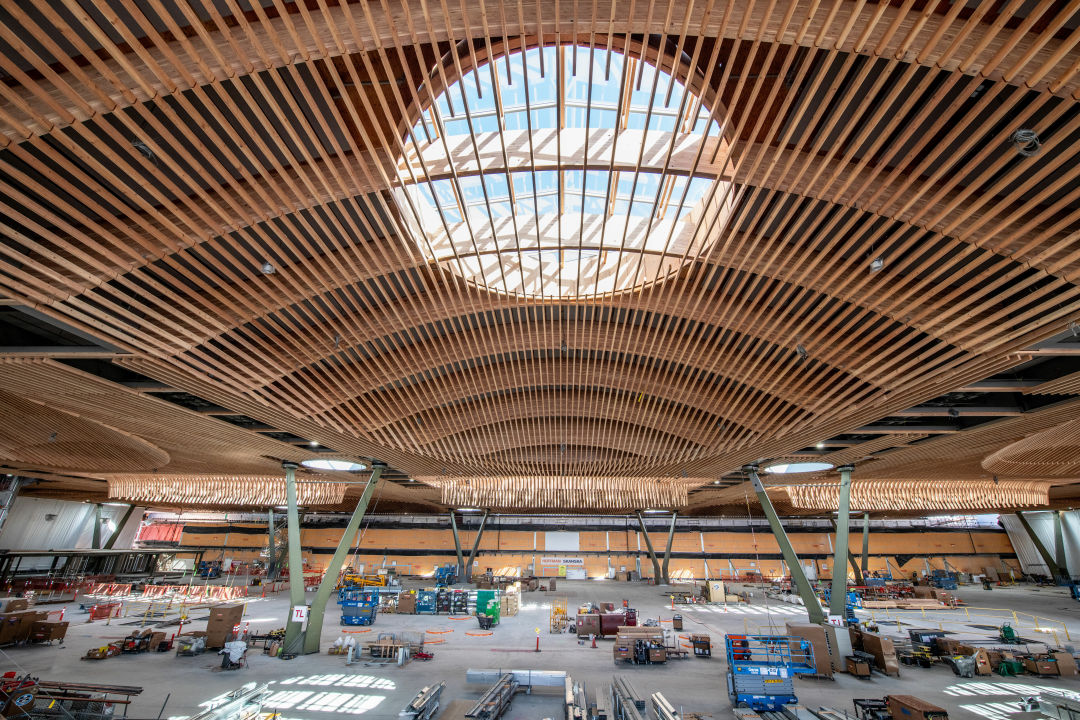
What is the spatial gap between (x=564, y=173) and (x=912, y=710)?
11.8m

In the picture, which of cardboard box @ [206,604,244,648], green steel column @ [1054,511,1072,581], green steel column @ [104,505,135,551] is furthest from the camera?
green steel column @ [1054,511,1072,581]

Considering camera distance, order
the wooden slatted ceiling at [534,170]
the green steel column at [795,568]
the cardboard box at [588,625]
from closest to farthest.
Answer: the wooden slatted ceiling at [534,170], the green steel column at [795,568], the cardboard box at [588,625]

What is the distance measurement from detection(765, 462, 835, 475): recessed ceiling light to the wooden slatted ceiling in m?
7.39

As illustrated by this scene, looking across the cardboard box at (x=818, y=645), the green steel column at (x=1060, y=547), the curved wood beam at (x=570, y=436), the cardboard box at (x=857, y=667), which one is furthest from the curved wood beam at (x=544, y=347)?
the green steel column at (x=1060, y=547)

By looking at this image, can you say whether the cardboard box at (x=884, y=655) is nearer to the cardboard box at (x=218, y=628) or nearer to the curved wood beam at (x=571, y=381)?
the curved wood beam at (x=571, y=381)

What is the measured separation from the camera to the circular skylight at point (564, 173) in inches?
266

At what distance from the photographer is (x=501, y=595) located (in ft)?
86.5

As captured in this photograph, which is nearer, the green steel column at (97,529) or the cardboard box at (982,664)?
the cardboard box at (982,664)

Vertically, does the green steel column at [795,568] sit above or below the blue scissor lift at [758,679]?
above

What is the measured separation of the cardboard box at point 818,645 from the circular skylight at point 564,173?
12.1 metres

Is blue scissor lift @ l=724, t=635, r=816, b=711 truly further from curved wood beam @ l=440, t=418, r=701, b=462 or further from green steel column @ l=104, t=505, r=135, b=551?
green steel column @ l=104, t=505, r=135, b=551

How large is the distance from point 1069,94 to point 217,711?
14.2 metres

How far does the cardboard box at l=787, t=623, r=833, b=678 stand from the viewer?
47.0ft

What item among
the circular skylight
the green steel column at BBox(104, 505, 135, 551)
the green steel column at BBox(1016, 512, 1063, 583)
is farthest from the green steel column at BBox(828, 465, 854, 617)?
the green steel column at BBox(104, 505, 135, 551)
